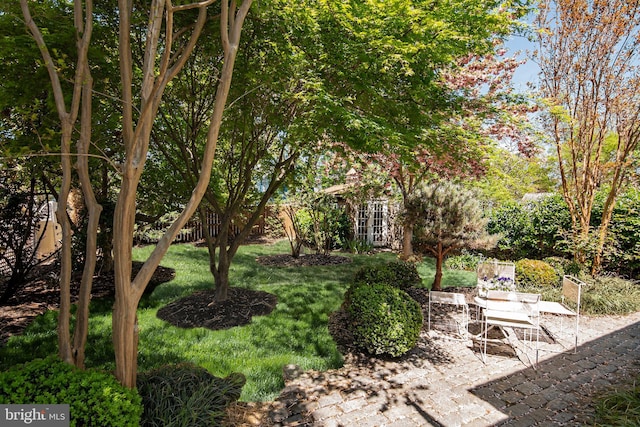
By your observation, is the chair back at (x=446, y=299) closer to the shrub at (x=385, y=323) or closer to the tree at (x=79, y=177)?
the shrub at (x=385, y=323)

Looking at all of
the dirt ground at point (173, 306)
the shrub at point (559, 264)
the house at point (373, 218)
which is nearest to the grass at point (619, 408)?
the dirt ground at point (173, 306)

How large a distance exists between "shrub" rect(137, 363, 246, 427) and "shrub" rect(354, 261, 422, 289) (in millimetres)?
2930

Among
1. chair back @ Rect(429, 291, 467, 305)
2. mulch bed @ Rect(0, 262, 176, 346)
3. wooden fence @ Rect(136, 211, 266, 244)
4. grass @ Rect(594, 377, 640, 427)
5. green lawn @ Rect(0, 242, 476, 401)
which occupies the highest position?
wooden fence @ Rect(136, 211, 266, 244)

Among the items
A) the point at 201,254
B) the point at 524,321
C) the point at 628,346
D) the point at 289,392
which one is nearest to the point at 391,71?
the point at 524,321

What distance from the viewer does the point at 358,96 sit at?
472 cm

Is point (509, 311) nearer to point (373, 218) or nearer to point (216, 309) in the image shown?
point (216, 309)

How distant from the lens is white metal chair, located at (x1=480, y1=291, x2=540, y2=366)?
169 inches

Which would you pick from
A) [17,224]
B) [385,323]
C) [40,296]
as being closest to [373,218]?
[385,323]

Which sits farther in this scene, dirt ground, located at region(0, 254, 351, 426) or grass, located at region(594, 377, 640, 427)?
dirt ground, located at region(0, 254, 351, 426)

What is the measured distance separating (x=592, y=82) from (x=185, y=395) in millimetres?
9316

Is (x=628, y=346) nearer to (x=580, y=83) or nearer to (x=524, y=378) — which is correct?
(x=524, y=378)

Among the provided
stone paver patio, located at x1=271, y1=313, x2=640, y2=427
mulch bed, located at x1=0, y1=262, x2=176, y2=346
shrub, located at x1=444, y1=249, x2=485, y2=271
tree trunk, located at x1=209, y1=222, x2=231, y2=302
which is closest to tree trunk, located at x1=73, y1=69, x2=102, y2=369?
stone paver patio, located at x1=271, y1=313, x2=640, y2=427

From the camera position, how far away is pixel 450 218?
6250 millimetres

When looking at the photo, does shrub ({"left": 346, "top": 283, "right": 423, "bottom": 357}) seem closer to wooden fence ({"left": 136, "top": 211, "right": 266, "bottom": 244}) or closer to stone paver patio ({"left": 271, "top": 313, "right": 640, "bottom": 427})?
stone paver patio ({"left": 271, "top": 313, "right": 640, "bottom": 427})
